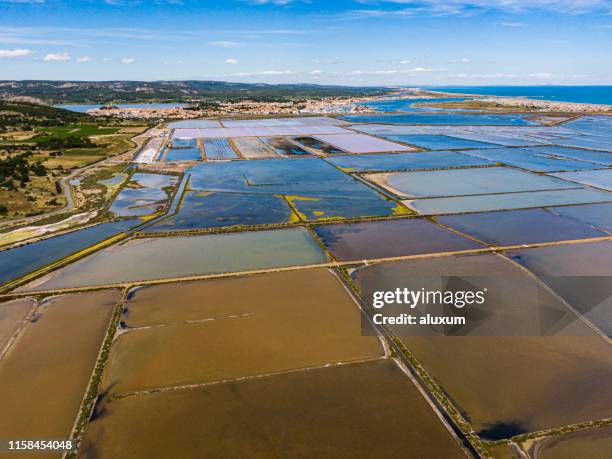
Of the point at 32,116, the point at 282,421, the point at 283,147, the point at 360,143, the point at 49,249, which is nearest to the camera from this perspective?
the point at 282,421

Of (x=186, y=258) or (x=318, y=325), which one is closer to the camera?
(x=318, y=325)

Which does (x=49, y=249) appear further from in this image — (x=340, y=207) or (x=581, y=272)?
(x=581, y=272)

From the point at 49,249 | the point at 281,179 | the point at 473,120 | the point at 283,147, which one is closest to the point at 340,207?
the point at 281,179

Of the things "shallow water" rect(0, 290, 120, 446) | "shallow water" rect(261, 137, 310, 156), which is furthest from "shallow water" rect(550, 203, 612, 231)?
"shallow water" rect(261, 137, 310, 156)

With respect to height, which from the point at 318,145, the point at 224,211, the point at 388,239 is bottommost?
the point at 388,239

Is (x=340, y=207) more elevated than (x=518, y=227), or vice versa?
(x=340, y=207)

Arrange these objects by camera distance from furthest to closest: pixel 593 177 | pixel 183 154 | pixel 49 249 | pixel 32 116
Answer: pixel 32 116 → pixel 183 154 → pixel 593 177 → pixel 49 249

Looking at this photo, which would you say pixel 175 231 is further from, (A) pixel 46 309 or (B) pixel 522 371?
(B) pixel 522 371
